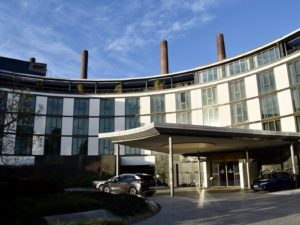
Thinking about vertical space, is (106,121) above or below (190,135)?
above

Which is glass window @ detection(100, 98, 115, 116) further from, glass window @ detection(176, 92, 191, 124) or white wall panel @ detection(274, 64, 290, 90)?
white wall panel @ detection(274, 64, 290, 90)

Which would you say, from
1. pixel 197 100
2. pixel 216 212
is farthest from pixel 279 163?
pixel 216 212

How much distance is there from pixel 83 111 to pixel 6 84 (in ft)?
39.9

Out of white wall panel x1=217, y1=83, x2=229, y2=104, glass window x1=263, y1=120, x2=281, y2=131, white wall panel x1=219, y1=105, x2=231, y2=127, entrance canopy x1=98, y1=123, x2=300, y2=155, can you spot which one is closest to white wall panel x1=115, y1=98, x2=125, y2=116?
white wall panel x1=217, y1=83, x2=229, y2=104

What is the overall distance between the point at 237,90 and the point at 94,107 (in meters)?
22.3

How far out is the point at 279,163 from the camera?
32562mm

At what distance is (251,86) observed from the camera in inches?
1572

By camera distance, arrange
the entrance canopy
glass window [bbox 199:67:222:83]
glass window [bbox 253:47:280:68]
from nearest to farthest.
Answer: the entrance canopy → glass window [bbox 253:47:280:68] → glass window [bbox 199:67:222:83]

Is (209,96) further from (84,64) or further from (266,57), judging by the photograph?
(84,64)

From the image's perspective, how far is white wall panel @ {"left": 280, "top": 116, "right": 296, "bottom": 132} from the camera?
34.4 m

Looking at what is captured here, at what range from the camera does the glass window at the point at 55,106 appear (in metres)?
47.6

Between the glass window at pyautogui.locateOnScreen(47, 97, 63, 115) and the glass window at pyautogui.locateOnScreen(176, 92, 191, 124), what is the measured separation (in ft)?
60.1

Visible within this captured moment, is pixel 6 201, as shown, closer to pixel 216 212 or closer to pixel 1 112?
pixel 1 112

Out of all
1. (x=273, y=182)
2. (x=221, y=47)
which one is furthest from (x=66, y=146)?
(x=273, y=182)
